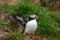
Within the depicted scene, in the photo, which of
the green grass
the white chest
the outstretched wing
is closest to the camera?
the white chest

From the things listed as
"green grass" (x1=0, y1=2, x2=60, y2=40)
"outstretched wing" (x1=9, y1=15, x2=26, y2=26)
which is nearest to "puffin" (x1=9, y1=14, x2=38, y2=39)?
"outstretched wing" (x1=9, y1=15, x2=26, y2=26)

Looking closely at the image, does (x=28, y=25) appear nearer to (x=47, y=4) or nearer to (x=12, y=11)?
(x=12, y=11)

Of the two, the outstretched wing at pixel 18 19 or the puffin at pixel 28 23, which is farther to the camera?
the outstretched wing at pixel 18 19

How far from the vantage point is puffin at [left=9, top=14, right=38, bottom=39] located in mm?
7371

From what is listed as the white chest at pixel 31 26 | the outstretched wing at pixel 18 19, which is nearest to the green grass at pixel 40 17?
the outstretched wing at pixel 18 19

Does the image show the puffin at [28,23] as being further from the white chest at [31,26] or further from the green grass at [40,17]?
the green grass at [40,17]

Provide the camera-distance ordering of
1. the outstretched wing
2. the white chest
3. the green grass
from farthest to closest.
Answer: the green grass
the outstretched wing
the white chest

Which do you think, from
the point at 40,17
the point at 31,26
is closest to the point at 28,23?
the point at 31,26

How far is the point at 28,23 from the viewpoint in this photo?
24.3 feet

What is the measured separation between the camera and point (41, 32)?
816 centimetres

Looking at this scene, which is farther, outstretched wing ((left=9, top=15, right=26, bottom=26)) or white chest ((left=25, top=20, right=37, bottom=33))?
outstretched wing ((left=9, top=15, right=26, bottom=26))

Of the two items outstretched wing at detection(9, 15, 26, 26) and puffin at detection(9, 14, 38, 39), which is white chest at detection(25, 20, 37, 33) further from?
outstretched wing at detection(9, 15, 26, 26)

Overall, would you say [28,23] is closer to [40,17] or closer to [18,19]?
[18,19]

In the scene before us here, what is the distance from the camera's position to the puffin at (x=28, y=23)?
7.37 meters
